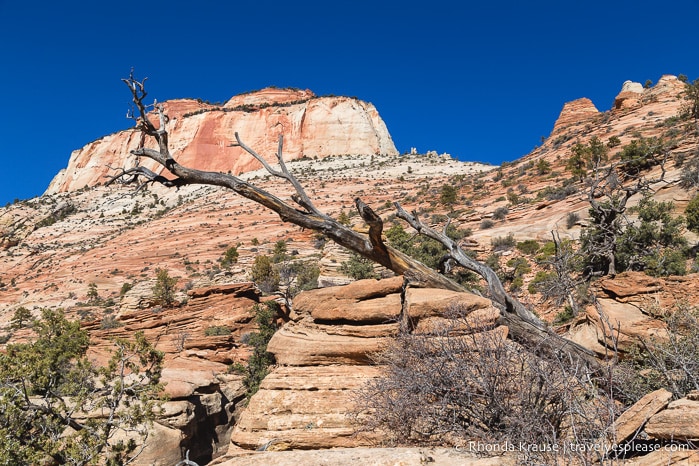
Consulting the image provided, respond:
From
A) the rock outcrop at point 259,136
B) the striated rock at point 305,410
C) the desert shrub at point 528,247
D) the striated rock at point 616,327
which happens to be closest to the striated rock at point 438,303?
the striated rock at point 305,410

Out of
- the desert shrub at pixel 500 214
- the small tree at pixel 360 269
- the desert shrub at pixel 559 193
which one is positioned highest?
the desert shrub at pixel 559 193

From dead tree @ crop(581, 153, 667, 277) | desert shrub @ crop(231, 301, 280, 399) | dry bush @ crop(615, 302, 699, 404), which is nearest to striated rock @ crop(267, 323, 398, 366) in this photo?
dry bush @ crop(615, 302, 699, 404)

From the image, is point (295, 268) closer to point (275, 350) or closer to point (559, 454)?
point (275, 350)

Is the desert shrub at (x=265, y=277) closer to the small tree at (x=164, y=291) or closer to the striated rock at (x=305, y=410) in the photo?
the small tree at (x=164, y=291)

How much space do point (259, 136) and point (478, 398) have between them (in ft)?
263

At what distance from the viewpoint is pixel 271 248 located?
29.9m

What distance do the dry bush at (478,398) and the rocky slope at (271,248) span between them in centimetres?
76

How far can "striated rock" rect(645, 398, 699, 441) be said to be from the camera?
109 inches

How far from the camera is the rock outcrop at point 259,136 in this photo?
76.4 meters

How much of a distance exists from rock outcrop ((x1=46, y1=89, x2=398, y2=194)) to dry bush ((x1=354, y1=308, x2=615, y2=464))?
7199 centimetres

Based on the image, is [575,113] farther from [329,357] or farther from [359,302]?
[329,357]

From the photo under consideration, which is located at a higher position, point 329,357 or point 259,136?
point 259,136

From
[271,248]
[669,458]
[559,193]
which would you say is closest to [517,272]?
[559,193]

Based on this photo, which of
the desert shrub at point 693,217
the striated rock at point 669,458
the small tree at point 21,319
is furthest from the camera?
the small tree at point 21,319
